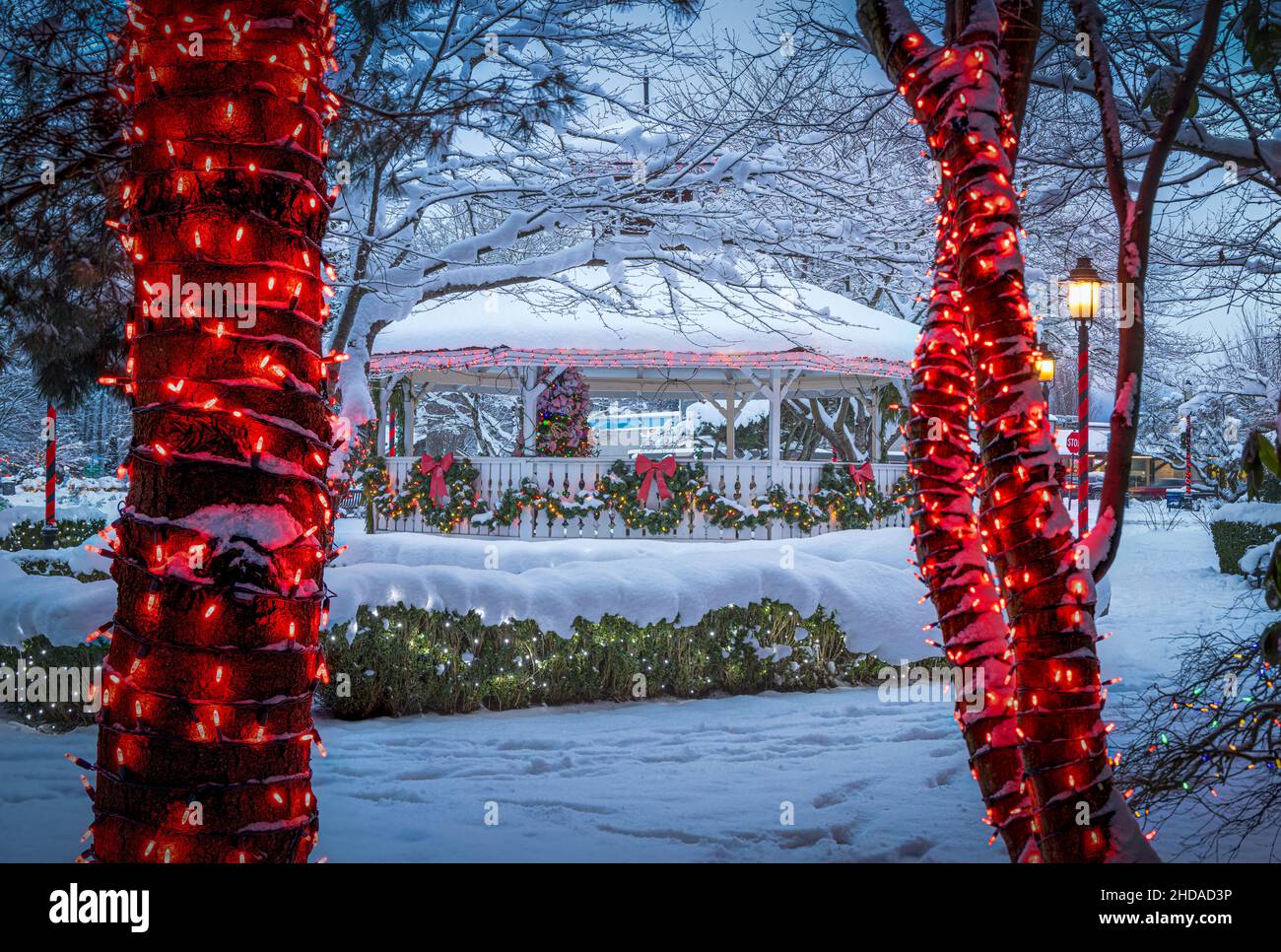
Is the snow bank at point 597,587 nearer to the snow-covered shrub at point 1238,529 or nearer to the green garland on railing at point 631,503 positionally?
the green garland on railing at point 631,503

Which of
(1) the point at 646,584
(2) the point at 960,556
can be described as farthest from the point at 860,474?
(2) the point at 960,556

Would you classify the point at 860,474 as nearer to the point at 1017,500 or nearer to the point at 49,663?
the point at 49,663

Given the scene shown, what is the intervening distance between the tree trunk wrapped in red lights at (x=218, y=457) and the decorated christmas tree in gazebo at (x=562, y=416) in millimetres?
15632

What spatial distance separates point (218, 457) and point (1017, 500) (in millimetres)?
2147

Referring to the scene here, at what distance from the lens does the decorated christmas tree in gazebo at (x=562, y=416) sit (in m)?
18.1

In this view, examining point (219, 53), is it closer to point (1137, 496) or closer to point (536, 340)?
point (536, 340)

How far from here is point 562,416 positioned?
60.2 feet

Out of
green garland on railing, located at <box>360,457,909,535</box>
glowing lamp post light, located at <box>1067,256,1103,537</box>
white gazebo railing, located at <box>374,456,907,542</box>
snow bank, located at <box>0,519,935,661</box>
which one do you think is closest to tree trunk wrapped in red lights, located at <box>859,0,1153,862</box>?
snow bank, located at <box>0,519,935,661</box>

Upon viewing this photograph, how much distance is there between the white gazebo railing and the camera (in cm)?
1645

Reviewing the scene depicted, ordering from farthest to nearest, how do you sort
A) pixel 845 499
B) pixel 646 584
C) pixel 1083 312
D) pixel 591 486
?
pixel 845 499, pixel 591 486, pixel 1083 312, pixel 646 584

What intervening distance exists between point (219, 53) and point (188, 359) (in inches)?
27.1

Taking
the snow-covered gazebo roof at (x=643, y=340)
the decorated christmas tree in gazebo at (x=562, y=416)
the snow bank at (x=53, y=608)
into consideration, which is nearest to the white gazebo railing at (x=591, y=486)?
the decorated christmas tree in gazebo at (x=562, y=416)

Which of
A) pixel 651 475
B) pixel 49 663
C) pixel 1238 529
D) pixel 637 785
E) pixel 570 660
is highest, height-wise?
pixel 651 475

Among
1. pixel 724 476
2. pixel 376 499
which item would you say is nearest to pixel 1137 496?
pixel 724 476
